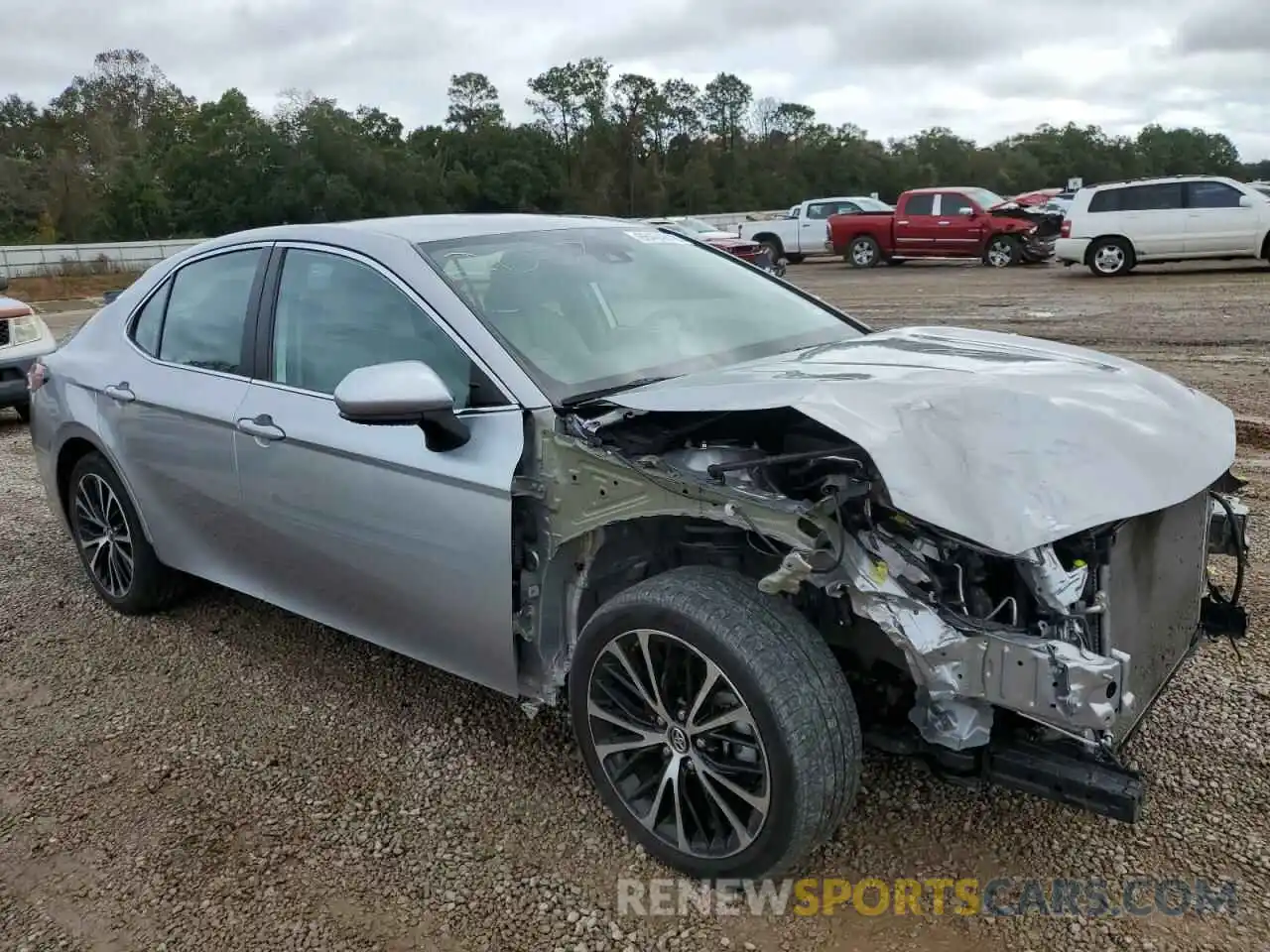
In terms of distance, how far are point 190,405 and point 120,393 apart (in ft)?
1.87

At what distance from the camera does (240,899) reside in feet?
8.78

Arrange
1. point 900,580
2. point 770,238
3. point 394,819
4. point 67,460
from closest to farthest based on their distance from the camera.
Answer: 1. point 900,580
2. point 394,819
3. point 67,460
4. point 770,238

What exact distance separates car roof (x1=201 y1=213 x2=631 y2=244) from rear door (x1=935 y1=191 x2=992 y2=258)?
19.4 metres

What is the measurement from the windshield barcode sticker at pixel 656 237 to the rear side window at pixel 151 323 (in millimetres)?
1899

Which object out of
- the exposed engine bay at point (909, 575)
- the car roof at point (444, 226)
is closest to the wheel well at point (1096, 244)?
the car roof at point (444, 226)

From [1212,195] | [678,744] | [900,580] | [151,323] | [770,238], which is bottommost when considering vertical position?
[678,744]

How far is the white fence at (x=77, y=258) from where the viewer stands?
103 feet

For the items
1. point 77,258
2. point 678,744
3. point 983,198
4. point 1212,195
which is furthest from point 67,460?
point 77,258

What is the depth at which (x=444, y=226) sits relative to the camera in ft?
11.8

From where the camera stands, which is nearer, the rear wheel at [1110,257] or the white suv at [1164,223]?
the white suv at [1164,223]

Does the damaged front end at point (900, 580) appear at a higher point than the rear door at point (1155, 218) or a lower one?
lower

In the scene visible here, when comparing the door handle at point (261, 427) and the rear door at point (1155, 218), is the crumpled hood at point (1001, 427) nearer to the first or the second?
the door handle at point (261, 427)

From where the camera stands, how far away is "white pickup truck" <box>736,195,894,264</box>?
85.0ft

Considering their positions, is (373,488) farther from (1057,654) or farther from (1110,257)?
(1110,257)
